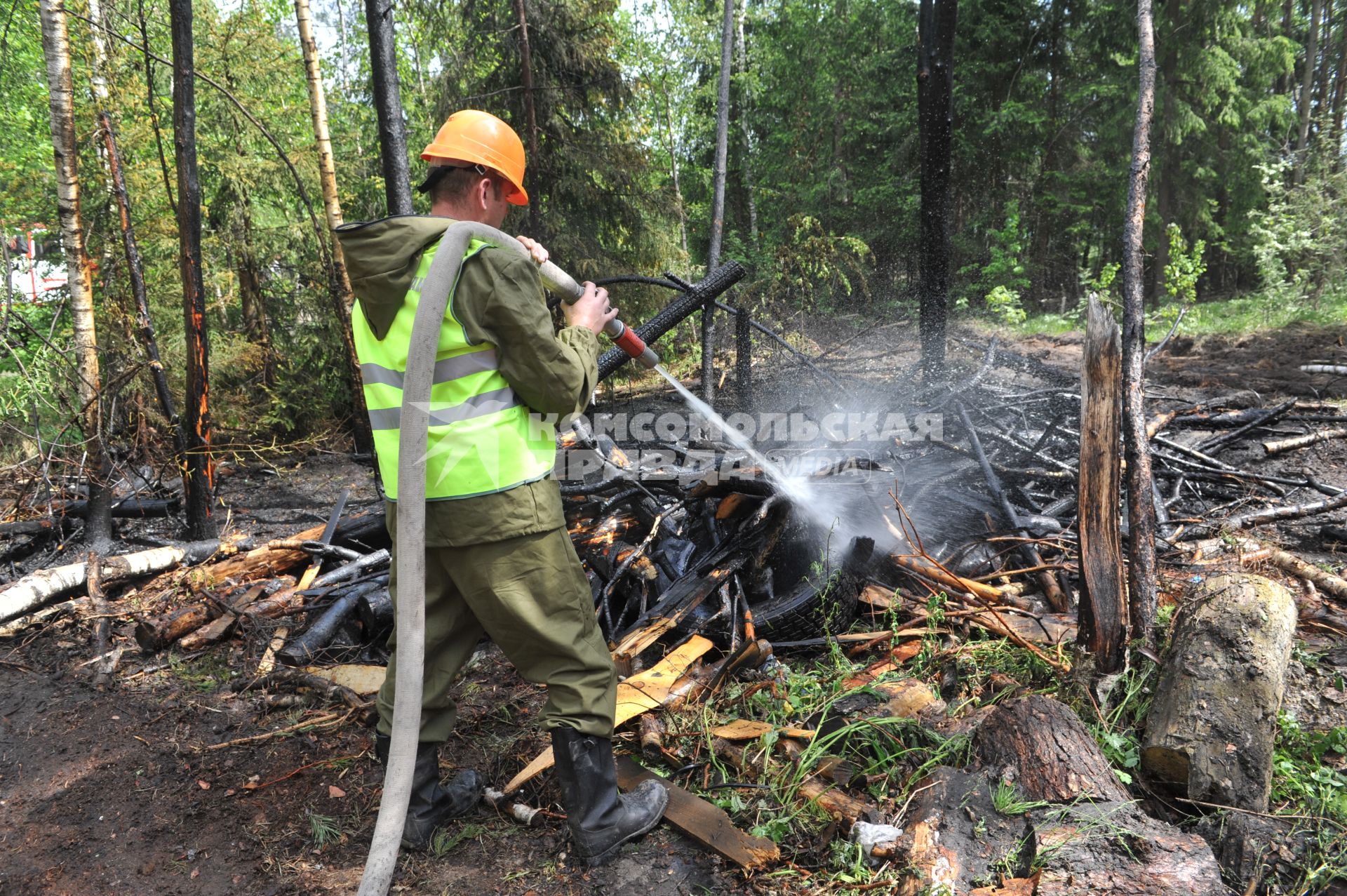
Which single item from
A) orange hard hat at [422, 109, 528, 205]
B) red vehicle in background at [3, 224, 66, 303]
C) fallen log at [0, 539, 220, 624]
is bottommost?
fallen log at [0, 539, 220, 624]

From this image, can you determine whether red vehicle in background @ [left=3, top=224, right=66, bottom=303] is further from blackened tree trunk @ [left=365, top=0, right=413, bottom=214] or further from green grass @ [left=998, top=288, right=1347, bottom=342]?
green grass @ [left=998, top=288, right=1347, bottom=342]

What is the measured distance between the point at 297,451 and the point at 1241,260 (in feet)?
82.3

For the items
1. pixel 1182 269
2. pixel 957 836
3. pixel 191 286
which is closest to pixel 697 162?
pixel 1182 269

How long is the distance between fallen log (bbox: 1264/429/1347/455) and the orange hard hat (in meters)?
6.76

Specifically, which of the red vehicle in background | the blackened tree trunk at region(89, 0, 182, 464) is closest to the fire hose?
the blackened tree trunk at region(89, 0, 182, 464)

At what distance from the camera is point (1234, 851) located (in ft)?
6.88

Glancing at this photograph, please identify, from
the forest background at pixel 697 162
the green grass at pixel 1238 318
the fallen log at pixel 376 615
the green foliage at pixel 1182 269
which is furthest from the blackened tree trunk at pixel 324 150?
the green foliage at pixel 1182 269

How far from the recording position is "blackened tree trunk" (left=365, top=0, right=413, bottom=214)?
4.86m

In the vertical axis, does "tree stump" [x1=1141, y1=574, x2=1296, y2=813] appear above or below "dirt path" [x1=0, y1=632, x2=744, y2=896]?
above

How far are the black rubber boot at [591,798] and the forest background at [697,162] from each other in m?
4.71

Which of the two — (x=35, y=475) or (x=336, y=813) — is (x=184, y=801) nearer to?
(x=336, y=813)

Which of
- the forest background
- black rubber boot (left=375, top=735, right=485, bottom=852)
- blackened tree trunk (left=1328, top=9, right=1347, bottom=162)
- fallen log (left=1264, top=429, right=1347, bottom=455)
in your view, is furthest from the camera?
blackened tree trunk (left=1328, top=9, right=1347, bottom=162)

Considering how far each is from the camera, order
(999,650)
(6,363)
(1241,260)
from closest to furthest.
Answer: (999,650)
(6,363)
(1241,260)

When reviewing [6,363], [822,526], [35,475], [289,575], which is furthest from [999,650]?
[6,363]
